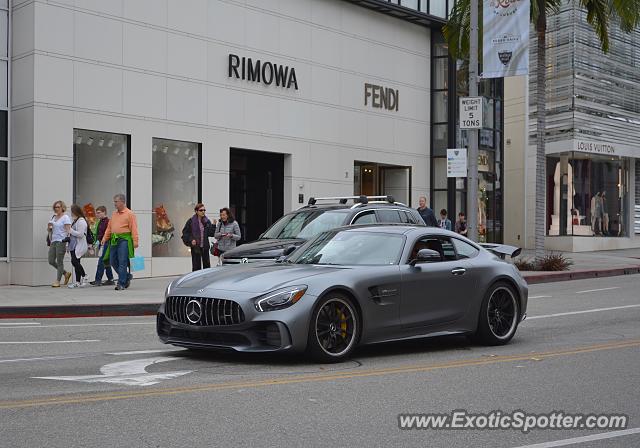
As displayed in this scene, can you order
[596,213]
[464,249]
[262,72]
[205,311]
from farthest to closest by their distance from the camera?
[596,213], [262,72], [464,249], [205,311]

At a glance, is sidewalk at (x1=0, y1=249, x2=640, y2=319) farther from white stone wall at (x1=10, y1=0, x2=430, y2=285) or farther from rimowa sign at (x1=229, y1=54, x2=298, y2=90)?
rimowa sign at (x1=229, y1=54, x2=298, y2=90)

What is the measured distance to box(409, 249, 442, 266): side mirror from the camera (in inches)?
400

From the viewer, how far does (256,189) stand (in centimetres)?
2873

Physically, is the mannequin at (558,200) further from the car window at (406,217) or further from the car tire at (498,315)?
the car tire at (498,315)

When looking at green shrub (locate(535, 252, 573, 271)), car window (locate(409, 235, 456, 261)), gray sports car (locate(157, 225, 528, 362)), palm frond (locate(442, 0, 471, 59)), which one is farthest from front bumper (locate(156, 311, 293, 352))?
palm frond (locate(442, 0, 471, 59))

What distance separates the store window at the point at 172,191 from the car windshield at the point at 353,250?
1433 centimetres

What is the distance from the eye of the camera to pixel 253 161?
28625mm

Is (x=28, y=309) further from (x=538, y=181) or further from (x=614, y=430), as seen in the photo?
(x=538, y=181)

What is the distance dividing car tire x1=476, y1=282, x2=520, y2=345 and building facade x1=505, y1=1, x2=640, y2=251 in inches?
1091

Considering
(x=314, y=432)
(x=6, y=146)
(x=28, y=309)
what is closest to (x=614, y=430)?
(x=314, y=432)

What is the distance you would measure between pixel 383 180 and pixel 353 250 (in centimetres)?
2260

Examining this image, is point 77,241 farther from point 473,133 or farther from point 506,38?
point 506,38

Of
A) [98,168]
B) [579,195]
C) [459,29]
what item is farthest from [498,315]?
[579,195]

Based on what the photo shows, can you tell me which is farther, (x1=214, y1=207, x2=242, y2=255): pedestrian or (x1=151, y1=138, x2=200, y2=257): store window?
(x1=151, y1=138, x2=200, y2=257): store window
